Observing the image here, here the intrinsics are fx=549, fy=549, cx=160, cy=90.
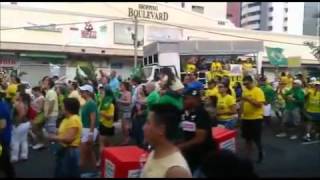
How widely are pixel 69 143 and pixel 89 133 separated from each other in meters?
2.22

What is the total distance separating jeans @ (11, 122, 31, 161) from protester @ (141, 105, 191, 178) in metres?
6.61

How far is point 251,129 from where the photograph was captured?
9.86m

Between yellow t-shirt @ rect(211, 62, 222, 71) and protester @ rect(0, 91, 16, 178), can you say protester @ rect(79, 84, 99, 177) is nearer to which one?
protester @ rect(0, 91, 16, 178)

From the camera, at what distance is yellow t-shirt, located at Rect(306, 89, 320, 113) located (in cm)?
1301

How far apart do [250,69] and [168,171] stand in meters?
18.2

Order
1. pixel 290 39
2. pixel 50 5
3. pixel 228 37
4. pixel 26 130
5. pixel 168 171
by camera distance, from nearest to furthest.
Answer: pixel 168 171 < pixel 26 130 < pixel 50 5 < pixel 228 37 < pixel 290 39

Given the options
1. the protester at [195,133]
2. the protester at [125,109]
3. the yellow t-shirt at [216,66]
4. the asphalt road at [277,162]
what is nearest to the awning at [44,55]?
the yellow t-shirt at [216,66]

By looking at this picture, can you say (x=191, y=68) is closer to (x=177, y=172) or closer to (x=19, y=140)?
(x=19, y=140)

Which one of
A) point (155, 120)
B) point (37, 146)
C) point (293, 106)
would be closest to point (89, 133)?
point (37, 146)

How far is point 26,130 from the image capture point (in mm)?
10164

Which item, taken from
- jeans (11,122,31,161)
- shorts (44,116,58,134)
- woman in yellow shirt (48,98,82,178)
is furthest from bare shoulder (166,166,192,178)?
shorts (44,116,58,134)

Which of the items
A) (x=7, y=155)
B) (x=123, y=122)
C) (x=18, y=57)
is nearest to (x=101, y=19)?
(x=18, y=57)

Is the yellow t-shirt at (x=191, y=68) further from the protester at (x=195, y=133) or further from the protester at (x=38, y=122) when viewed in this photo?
the protester at (x=195, y=133)

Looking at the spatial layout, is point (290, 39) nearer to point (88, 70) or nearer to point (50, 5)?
point (50, 5)
